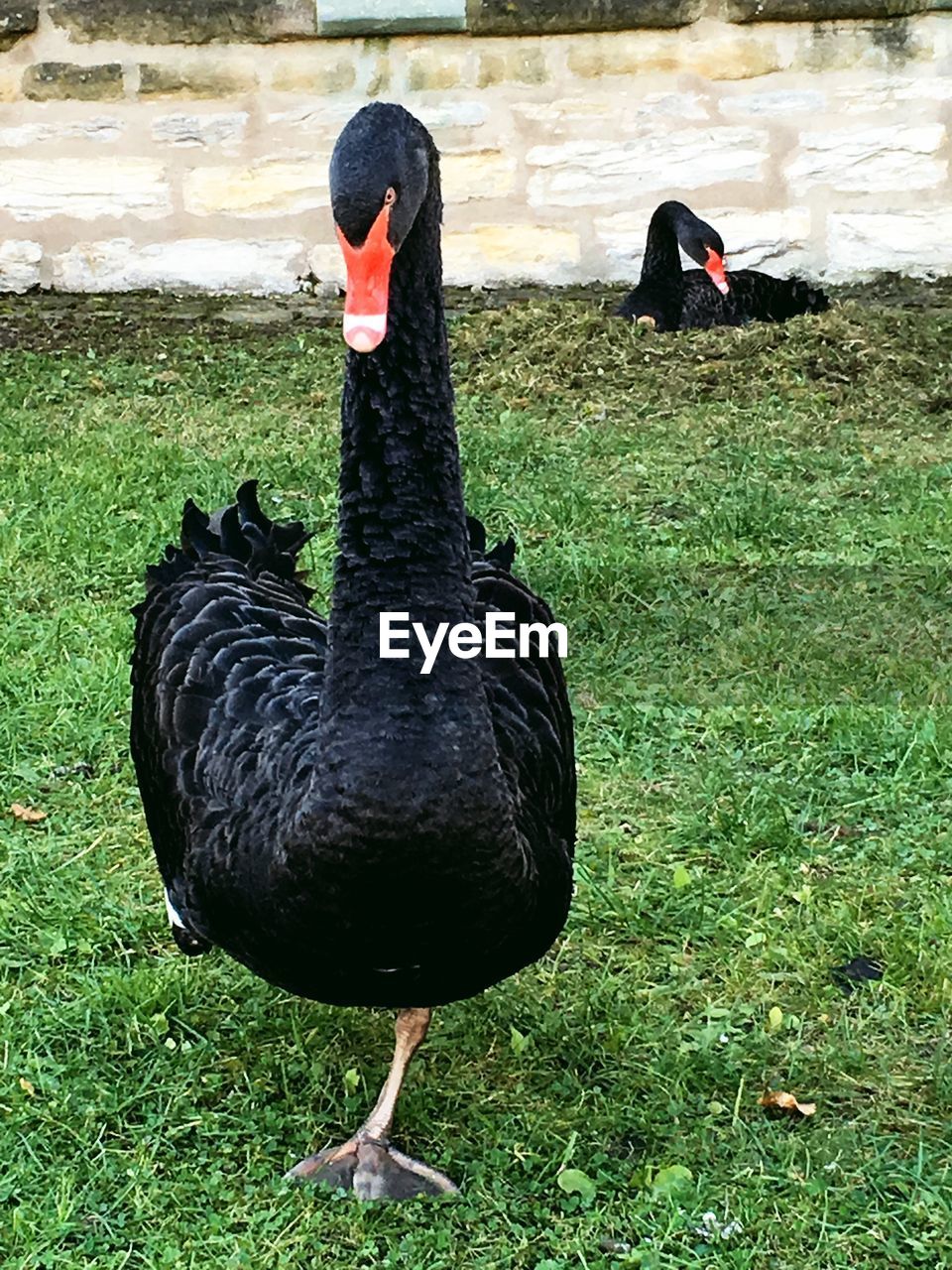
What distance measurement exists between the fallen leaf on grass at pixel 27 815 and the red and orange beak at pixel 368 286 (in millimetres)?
1948

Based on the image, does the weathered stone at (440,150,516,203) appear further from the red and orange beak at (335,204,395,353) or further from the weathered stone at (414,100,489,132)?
the red and orange beak at (335,204,395,353)

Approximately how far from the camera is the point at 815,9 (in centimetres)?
716

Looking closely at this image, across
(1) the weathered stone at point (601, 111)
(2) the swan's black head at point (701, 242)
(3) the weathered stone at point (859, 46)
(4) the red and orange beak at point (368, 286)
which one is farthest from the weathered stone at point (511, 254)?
(4) the red and orange beak at point (368, 286)

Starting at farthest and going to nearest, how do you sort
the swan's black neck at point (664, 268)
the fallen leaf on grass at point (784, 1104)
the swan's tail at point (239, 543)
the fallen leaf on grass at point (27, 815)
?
the swan's black neck at point (664, 268) → the fallen leaf on grass at point (27, 815) → the swan's tail at point (239, 543) → the fallen leaf on grass at point (784, 1104)

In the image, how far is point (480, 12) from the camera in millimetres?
7160

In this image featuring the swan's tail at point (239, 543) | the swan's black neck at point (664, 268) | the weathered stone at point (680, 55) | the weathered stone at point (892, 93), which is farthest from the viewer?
the weathered stone at point (892, 93)

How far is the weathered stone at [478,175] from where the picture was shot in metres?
7.34

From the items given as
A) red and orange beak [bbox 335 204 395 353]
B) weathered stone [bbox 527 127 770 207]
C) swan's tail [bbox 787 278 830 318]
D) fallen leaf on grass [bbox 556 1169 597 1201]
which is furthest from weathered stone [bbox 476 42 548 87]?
fallen leaf on grass [bbox 556 1169 597 1201]

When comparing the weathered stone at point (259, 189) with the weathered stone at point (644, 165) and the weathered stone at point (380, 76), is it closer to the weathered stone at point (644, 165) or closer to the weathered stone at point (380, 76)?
the weathered stone at point (380, 76)

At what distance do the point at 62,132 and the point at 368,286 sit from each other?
19.4 ft

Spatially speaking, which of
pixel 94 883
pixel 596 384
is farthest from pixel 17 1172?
pixel 596 384

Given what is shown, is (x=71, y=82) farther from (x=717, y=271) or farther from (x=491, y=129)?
(x=717, y=271)

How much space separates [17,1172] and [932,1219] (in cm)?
139

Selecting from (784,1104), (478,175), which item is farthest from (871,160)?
(784,1104)
